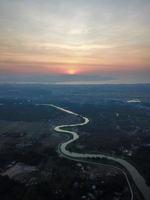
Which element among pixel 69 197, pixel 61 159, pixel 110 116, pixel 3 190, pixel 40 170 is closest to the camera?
pixel 69 197

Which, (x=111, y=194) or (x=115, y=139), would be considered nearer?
(x=111, y=194)

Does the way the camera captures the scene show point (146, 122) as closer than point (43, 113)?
Yes

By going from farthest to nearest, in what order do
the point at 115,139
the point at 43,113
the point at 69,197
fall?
the point at 43,113 → the point at 115,139 → the point at 69,197

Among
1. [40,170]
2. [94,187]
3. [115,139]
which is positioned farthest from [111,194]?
[115,139]

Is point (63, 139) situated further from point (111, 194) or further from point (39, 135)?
point (111, 194)

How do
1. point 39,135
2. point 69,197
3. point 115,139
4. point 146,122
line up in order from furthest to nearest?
point 146,122, point 39,135, point 115,139, point 69,197

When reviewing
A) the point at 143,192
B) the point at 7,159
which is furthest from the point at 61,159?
the point at 143,192

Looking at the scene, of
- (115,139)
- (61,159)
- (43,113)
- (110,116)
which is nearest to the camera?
(61,159)

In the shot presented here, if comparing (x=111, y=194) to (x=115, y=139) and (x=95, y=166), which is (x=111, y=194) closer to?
(x=95, y=166)
